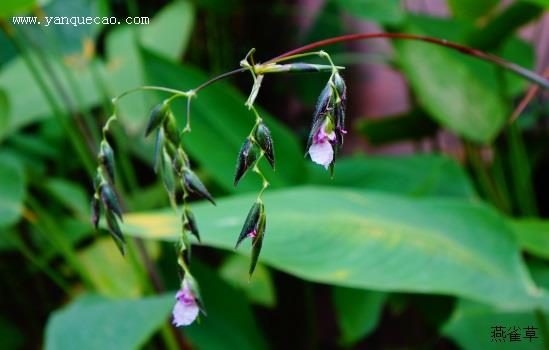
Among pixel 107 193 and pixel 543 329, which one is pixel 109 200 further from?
pixel 543 329

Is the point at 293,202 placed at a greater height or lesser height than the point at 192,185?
lesser

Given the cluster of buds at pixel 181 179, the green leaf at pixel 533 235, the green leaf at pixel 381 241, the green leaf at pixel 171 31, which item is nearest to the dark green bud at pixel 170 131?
the cluster of buds at pixel 181 179

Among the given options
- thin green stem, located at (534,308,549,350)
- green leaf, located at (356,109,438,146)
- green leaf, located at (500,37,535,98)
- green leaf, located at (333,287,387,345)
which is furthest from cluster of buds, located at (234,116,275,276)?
green leaf, located at (356,109,438,146)

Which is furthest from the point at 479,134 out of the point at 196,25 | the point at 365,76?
the point at 196,25

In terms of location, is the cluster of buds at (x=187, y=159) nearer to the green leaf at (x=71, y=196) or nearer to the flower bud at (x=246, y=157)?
the flower bud at (x=246, y=157)

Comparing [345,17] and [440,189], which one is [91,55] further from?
[345,17]

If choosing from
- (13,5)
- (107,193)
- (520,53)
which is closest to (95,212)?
(107,193)
